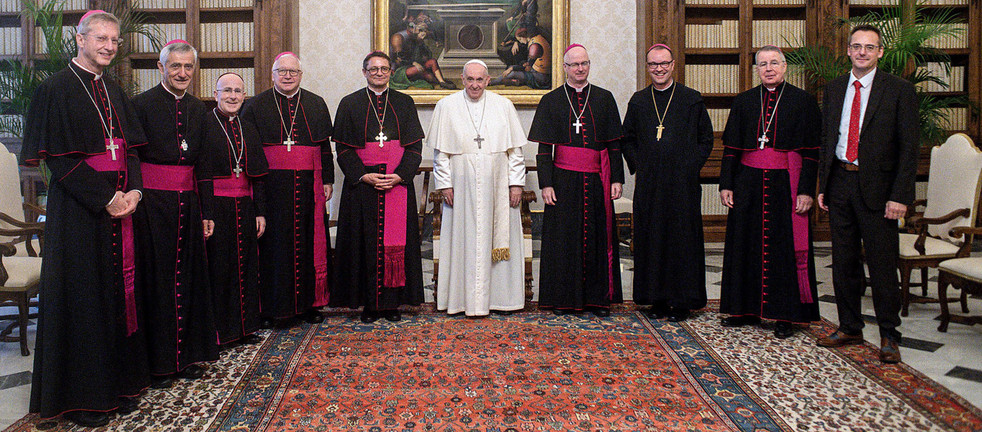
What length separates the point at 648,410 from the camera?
2.70 m

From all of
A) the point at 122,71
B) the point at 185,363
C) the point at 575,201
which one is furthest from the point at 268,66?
the point at 185,363

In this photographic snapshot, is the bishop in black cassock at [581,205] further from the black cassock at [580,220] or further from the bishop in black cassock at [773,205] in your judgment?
the bishop in black cassock at [773,205]

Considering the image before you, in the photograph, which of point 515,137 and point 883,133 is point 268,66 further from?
point 883,133

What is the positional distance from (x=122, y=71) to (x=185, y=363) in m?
4.47

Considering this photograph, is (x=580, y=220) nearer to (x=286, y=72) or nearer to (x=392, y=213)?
(x=392, y=213)

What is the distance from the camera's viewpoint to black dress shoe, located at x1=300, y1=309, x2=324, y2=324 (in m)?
4.14

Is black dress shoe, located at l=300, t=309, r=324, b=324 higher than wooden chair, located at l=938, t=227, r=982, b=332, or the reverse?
wooden chair, located at l=938, t=227, r=982, b=332

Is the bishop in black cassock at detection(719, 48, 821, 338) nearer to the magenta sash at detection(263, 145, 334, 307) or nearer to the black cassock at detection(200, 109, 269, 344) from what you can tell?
the magenta sash at detection(263, 145, 334, 307)

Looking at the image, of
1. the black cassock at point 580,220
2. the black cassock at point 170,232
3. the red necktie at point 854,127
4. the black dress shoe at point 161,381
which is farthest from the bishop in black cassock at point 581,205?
the black dress shoe at point 161,381

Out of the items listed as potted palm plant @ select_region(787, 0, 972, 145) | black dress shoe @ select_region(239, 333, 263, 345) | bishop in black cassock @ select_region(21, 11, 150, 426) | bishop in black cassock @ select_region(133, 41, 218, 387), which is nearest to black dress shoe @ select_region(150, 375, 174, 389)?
bishop in black cassock @ select_region(133, 41, 218, 387)

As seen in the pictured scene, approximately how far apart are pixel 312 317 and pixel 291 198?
739mm

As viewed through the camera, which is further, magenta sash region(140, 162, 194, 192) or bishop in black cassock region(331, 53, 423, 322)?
bishop in black cassock region(331, 53, 423, 322)

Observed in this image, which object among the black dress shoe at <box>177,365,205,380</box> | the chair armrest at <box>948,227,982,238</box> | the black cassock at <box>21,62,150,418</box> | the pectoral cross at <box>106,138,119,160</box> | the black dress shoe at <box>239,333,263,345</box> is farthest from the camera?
the chair armrest at <box>948,227,982,238</box>

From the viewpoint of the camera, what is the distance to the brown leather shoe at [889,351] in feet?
10.6
